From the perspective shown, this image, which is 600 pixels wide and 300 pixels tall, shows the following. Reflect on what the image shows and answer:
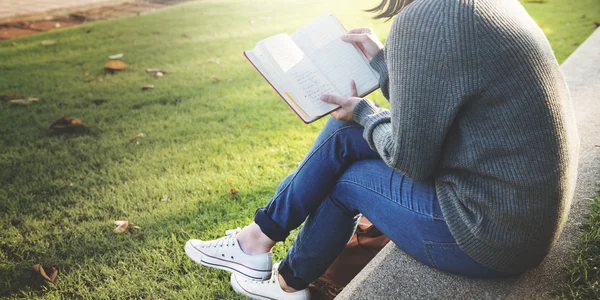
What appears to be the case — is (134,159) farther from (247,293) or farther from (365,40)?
(365,40)

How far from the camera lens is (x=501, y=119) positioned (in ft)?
3.94

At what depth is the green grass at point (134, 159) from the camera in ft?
6.96

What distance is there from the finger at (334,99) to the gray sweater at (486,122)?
14.6 inches

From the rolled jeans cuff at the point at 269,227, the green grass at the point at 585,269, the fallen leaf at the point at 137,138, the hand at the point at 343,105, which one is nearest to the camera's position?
the green grass at the point at 585,269

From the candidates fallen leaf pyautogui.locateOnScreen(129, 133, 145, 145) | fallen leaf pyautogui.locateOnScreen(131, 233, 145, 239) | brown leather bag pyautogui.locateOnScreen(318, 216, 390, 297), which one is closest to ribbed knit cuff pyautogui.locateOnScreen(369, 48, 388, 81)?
brown leather bag pyautogui.locateOnScreen(318, 216, 390, 297)

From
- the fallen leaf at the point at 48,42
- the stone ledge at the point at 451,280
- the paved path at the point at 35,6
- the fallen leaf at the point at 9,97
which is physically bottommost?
the fallen leaf at the point at 9,97

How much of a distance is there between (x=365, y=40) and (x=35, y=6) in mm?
7663

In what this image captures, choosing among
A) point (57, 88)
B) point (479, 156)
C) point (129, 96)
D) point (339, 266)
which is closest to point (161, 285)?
point (339, 266)

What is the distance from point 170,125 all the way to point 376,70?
7.06 ft

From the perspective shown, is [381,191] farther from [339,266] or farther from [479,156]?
[339,266]

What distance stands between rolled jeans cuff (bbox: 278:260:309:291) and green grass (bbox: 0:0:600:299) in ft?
0.92

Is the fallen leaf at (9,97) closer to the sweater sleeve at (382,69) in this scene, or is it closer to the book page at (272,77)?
the book page at (272,77)

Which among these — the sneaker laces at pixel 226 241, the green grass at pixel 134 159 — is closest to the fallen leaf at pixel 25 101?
the green grass at pixel 134 159

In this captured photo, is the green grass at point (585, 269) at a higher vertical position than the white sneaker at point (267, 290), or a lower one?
higher
